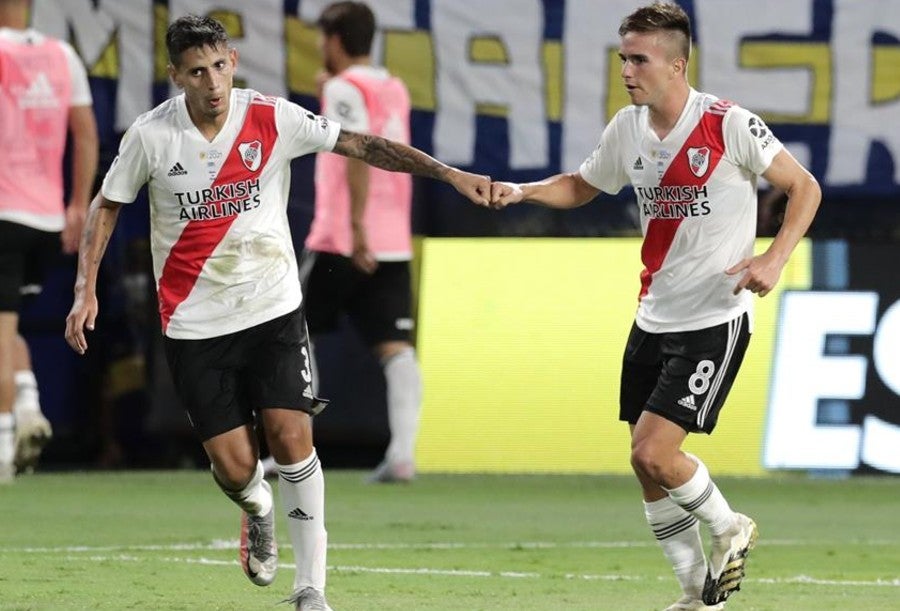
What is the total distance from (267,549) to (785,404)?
5.61 metres

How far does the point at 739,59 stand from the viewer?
13570 millimetres

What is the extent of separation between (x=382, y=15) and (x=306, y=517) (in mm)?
6824

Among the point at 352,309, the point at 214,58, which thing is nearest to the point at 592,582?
the point at 214,58

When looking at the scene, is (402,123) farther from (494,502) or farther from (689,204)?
(689,204)

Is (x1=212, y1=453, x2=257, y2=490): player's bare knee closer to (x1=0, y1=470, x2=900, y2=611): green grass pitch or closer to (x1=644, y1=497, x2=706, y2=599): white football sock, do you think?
(x1=0, y1=470, x2=900, y2=611): green grass pitch

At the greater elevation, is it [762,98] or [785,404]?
[762,98]

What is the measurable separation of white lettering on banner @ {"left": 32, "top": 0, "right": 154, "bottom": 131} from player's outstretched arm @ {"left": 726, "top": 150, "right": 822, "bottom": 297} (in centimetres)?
707

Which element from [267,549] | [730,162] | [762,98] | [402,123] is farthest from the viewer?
[762,98]

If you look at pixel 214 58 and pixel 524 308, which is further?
pixel 524 308

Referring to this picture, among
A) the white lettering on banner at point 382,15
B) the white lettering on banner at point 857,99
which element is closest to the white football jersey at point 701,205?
the white lettering on banner at point 857,99

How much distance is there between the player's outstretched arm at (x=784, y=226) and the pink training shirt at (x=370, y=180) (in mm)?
5121

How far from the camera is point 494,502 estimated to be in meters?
11.8

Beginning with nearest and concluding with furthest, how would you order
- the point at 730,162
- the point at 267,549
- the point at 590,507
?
the point at 730,162, the point at 267,549, the point at 590,507

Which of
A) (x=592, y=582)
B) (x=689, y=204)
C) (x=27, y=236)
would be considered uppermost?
(x=689, y=204)
